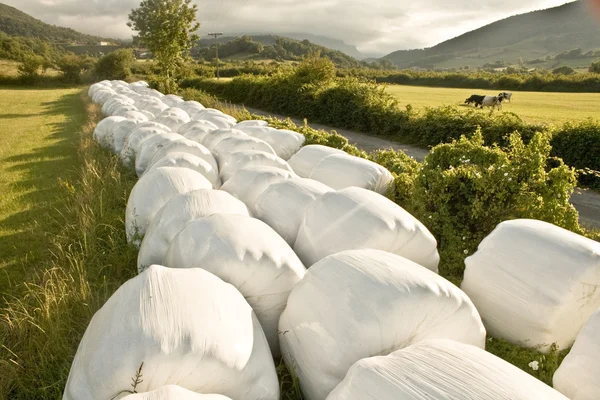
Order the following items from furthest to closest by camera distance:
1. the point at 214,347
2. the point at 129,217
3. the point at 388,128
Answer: the point at 388,128, the point at 129,217, the point at 214,347

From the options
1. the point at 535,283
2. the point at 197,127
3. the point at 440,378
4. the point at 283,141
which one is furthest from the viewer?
the point at 197,127

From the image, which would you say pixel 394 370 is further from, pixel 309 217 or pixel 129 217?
pixel 129 217

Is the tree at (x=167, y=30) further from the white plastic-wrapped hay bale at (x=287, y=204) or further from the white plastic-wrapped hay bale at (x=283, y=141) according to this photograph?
the white plastic-wrapped hay bale at (x=287, y=204)

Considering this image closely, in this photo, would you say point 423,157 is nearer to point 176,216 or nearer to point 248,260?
point 176,216

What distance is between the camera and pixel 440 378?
173 centimetres

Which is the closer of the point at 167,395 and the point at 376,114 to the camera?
the point at 167,395

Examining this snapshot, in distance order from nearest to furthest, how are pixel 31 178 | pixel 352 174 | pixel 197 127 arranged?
pixel 352 174, pixel 197 127, pixel 31 178

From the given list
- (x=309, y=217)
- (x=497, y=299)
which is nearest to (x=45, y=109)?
(x=309, y=217)

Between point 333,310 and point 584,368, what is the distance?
1441mm

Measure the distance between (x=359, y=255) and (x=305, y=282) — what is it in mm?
382

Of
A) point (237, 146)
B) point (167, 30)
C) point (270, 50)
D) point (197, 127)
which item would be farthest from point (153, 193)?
point (270, 50)

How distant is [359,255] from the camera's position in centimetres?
264

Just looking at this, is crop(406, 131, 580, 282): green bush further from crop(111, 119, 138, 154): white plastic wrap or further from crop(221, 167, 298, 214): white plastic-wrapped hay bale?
crop(111, 119, 138, 154): white plastic wrap

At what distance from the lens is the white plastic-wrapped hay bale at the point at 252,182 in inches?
189
